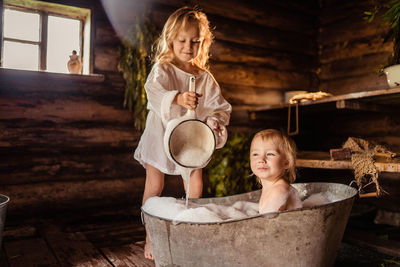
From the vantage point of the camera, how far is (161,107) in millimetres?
1671

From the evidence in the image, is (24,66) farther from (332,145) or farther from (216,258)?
(332,145)

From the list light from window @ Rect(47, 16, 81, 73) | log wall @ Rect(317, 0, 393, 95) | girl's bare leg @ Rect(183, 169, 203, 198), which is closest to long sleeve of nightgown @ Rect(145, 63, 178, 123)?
girl's bare leg @ Rect(183, 169, 203, 198)

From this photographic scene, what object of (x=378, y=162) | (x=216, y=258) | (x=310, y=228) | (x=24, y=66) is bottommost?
(x=216, y=258)

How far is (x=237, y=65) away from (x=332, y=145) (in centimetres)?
134

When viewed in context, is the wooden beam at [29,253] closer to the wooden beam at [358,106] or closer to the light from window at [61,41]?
the light from window at [61,41]

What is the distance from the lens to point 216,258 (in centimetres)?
121

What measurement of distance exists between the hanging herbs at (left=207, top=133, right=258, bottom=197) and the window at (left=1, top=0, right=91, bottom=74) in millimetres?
1291

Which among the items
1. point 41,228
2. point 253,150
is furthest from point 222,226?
point 41,228

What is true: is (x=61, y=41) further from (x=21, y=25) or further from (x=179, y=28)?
(x=179, y=28)

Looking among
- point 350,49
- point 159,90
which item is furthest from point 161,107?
point 350,49

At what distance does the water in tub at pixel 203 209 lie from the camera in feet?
4.17

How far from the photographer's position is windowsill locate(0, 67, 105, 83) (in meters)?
2.30

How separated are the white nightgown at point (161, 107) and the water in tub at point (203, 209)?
35cm

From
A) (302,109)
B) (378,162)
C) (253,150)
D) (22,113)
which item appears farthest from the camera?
(302,109)
